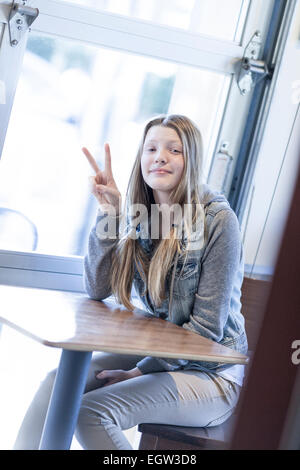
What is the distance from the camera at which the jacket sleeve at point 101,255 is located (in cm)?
186

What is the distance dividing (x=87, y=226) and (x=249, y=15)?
3.31 ft

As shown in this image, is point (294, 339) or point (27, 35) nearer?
point (294, 339)

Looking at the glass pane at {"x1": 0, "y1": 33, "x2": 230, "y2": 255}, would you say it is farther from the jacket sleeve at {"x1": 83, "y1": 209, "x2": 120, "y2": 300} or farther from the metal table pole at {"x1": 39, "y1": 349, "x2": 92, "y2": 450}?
the metal table pole at {"x1": 39, "y1": 349, "x2": 92, "y2": 450}

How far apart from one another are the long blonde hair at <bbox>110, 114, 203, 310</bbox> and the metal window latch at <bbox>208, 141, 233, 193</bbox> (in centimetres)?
57

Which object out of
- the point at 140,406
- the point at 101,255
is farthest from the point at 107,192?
the point at 140,406

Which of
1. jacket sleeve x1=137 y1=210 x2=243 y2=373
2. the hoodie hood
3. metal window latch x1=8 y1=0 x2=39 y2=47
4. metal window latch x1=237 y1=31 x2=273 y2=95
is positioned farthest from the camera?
metal window latch x1=237 y1=31 x2=273 y2=95

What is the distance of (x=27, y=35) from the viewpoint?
81.7 inches

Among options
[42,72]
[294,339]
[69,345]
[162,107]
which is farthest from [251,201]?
[294,339]

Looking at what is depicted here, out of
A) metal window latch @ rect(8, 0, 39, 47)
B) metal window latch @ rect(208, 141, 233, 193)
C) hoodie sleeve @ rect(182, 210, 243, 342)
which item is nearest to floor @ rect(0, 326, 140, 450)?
hoodie sleeve @ rect(182, 210, 243, 342)

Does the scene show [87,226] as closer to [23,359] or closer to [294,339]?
[23,359]

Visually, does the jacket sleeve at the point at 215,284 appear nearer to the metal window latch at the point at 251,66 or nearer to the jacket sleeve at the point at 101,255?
the jacket sleeve at the point at 101,255

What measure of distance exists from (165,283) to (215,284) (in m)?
0.17

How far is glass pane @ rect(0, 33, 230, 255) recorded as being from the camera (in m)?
2.18

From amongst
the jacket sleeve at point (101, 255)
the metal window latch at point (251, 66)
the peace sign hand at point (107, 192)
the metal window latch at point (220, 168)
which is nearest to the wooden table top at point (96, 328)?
the jacket sleeve at point (101, 255)
